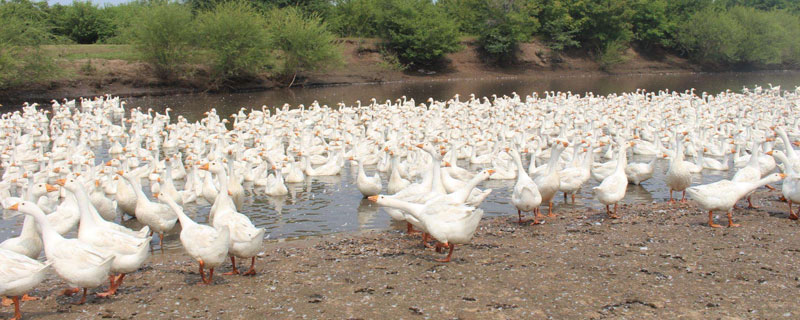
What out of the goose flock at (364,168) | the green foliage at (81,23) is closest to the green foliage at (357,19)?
the green foliage at (81,23)

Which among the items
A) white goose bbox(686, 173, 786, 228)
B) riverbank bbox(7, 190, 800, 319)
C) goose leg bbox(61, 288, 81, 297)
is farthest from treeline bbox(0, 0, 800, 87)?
white goose bbox(686, 173, 786, 228)

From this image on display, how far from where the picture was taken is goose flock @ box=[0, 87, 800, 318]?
8367 mm

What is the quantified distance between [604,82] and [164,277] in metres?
56.0

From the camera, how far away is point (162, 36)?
46.3 meters

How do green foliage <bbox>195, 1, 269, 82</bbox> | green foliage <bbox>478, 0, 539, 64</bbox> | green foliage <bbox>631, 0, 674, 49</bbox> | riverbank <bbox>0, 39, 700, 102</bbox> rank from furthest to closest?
1. green foliage <bbox>631, 0, 674, 49</bbox>
2. green foliage <bbox>478, 0, 539, 64</bbox>
3. green foliage <bbox>195, 1, 269, 82</bbox>
4. riverbank <bbox>0, 39, 700, 102</bbox>

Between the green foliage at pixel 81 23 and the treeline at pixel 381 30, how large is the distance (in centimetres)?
9

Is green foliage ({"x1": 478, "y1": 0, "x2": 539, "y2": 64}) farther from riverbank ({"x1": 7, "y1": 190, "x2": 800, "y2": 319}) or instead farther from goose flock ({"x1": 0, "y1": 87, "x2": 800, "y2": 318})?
riverbank ({"x1": 7, "y1": 190, "x2": 800, "y2": 319})

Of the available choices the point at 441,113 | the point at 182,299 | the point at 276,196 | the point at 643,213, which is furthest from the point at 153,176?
the point at 441,113

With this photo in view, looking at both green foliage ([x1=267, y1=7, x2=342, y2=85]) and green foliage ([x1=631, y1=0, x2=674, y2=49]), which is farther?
green foliage ([x1=631, y1=0, x2=674, y2=49])

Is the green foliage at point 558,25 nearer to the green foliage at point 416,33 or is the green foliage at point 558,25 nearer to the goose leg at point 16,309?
the green foliage at point 416,33

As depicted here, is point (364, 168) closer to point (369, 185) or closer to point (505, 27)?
point (369, 185)

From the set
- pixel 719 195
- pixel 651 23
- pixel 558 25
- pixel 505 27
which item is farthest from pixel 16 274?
pixel 651 23

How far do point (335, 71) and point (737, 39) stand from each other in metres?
45.8

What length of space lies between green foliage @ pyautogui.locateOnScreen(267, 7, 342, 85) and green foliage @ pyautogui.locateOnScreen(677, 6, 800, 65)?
44.2 m
